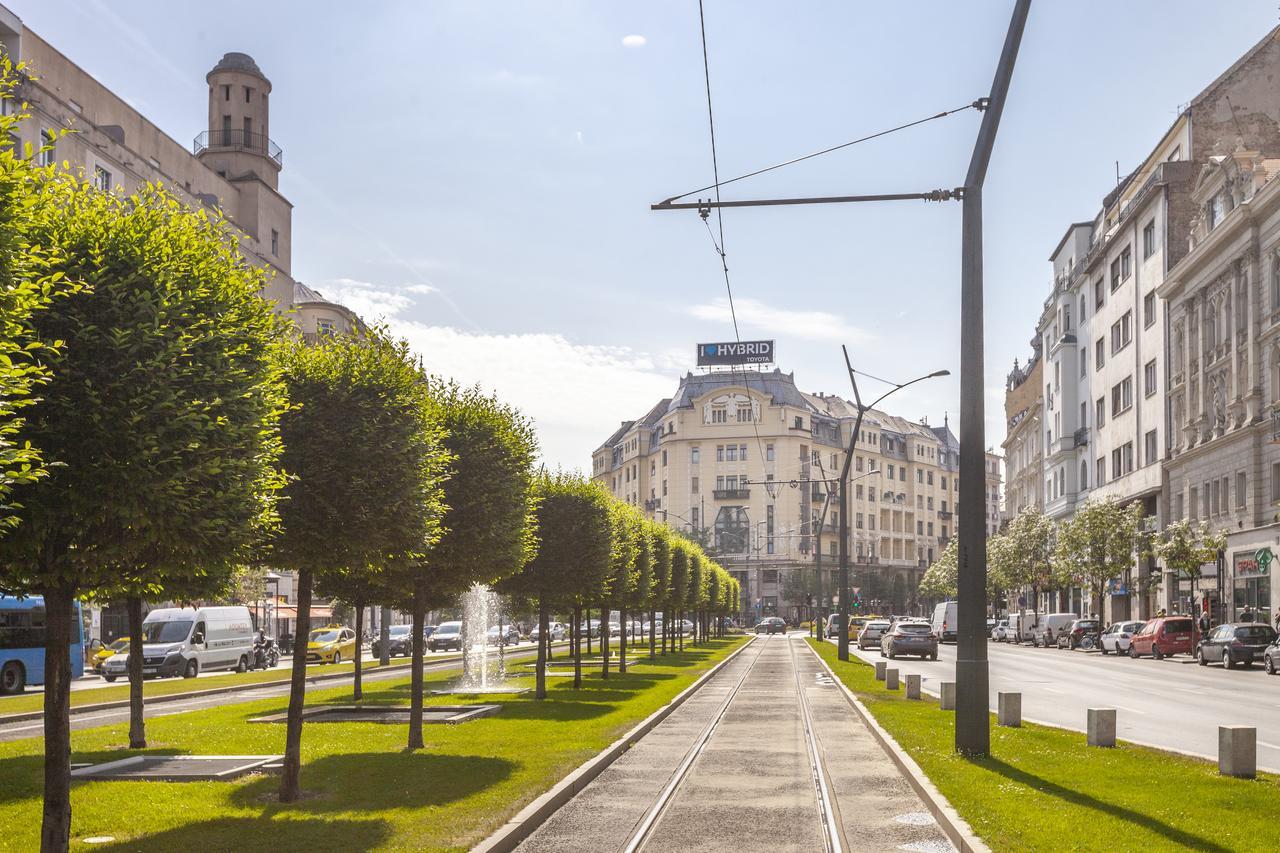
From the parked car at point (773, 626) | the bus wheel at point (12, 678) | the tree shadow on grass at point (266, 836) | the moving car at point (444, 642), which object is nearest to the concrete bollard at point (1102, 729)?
the tree shadow on grass at point (266, 836)

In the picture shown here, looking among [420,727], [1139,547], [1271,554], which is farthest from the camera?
[1139,547]

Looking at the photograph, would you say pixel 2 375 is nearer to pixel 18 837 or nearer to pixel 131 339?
pixel 131 339

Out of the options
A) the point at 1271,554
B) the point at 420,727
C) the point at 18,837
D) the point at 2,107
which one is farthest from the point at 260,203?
the point at 18,837

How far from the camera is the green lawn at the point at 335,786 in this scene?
1062cm

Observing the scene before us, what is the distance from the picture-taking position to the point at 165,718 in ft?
80.3

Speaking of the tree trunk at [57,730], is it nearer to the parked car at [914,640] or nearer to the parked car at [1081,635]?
the parked car at [914,640]

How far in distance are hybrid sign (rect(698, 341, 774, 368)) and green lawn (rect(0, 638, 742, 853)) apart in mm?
110307

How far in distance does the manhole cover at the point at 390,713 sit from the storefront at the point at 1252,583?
125 feet

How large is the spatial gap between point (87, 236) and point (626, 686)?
81.1ft

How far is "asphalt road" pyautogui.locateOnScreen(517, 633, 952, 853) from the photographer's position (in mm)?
11031

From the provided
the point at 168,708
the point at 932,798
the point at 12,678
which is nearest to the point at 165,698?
the point at 168,708

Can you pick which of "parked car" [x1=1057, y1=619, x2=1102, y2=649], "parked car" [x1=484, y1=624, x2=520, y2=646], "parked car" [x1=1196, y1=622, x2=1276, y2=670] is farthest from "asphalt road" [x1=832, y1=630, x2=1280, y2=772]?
"parked car" [x1=484, y1=624, x2=520, y2=646]

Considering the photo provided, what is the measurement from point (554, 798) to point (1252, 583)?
4813cm

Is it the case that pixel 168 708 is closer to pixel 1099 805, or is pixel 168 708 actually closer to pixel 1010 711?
pixel 1010 711
